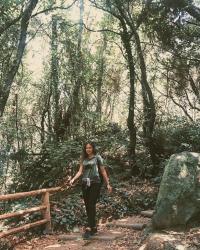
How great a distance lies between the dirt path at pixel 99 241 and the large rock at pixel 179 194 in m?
0.68

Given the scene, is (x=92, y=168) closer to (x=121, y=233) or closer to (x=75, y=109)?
(x=121, y=233)

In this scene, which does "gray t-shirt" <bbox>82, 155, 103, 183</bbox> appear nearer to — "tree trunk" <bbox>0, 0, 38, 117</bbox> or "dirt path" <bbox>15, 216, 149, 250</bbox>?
"dirt path" <bbox>15, 216, 149, 250</bbox>

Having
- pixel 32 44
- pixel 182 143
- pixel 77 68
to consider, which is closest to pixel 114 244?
pixel 182 143

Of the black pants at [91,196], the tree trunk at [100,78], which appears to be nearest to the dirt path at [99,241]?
the black pants at [91,196]

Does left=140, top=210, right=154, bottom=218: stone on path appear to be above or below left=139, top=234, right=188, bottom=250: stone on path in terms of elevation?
above

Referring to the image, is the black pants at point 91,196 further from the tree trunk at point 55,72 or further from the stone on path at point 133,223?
the tree trunk at point 55,72

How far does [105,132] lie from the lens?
18109mm

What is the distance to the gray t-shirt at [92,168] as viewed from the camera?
318 inches

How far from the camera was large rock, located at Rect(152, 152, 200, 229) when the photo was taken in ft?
23.4

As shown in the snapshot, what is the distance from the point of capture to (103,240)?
789 cm

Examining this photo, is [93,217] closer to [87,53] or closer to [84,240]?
[84,240]

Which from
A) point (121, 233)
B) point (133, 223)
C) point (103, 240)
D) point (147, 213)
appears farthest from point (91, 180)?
point (147, 213)

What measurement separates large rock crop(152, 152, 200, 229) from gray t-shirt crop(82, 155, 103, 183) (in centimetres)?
142

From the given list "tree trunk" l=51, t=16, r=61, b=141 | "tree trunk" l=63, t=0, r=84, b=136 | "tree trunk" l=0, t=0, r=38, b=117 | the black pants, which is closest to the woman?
the black pants
